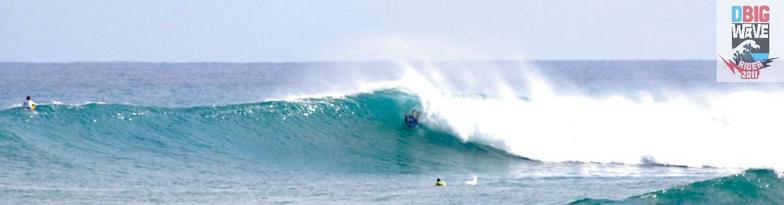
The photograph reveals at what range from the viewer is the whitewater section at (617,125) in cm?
2894

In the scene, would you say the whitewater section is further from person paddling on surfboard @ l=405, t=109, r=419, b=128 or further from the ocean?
person paddling on surfboard @ l=405, t=109, r=419, b=128

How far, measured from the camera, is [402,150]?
29000 millimetres

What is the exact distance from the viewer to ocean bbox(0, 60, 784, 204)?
2191 cm

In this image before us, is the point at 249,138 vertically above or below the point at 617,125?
below

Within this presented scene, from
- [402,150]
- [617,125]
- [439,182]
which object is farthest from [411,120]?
[439,182]

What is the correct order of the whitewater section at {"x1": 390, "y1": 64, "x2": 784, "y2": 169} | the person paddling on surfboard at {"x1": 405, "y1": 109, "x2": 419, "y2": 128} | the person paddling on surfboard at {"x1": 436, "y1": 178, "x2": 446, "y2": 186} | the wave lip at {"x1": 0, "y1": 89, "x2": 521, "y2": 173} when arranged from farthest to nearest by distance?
the person paddling on surfboard at {"x1": 405, "y1": 109, "x2": 419, "y2": 128} → the whitewater section at {"x1": 390, "y1": 64, "x2": 784, "y2": 169} → the wave lip at {"x1": 0, "y1": 89, "x2": 521, "y2": 173} → the person paddling on surfboard at {"x1": 436, "y1": 178, "x2": 446, "y2": 186}

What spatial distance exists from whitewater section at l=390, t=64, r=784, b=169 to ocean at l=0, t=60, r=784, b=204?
0.17 ft

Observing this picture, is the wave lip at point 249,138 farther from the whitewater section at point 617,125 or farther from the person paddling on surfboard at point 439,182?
the person paddling on surfboard at point 439,182

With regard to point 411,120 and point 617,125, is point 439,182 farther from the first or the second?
point 617,125

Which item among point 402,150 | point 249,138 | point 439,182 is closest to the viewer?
point 439,182

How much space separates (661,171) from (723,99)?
8.05 meters

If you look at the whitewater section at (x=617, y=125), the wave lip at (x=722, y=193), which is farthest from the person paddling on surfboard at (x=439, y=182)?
the whitewater section at (x=617, y=125)

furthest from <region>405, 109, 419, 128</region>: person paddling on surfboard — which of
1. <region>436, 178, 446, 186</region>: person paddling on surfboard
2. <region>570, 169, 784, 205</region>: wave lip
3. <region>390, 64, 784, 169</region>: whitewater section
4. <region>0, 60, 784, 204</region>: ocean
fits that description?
<region>570, 169, 784, 205</region>: wave lip

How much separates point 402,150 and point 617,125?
5.69 meters
